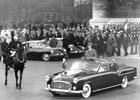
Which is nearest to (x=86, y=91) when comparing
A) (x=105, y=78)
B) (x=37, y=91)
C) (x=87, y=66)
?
(x=105, y=78)

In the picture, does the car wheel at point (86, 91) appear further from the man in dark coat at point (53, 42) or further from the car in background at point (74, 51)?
the car in background at point (74, 51)

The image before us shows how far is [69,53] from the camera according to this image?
25312 millimetres

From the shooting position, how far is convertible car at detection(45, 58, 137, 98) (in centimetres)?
1273

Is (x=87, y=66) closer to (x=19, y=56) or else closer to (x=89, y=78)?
(x=89, y=78)

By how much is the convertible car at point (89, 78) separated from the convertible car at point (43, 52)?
30.4 ft

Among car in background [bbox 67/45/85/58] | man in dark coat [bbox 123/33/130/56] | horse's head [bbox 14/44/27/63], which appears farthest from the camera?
car in background [bbox 67/45/85/58]

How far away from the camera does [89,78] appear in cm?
1303

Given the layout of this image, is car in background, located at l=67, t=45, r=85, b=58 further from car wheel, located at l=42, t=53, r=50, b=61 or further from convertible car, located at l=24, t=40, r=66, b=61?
car wheel, located at l=42, t=53, r=50, b=61

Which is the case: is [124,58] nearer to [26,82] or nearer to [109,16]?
[26,82]

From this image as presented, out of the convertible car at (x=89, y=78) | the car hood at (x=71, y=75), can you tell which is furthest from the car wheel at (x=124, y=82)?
the car hood at (x=71, y=75)

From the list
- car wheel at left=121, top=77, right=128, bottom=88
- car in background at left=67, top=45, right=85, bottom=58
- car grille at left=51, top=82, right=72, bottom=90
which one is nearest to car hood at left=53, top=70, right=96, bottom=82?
car grille at left=51, top=82, right=72, bottom=90

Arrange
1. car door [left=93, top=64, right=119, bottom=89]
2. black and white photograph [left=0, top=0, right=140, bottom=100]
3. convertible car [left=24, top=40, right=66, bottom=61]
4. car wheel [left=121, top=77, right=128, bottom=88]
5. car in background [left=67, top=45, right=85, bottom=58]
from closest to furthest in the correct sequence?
1. black and white photograph [left=0, top=0, right=140, bottom=100]
2. car door [left=93, top=64, right=119, bottom=89]
3. car wheel [left=121, top=77, right=128, bottom=88]
4. convertible car [left=24, top=40, right=66, bottom=61]
5. car in background [left=67, top=45, right=85, bottom=58]

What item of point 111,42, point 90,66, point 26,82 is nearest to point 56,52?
point 111,42

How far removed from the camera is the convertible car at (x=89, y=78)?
1273 centimetres
